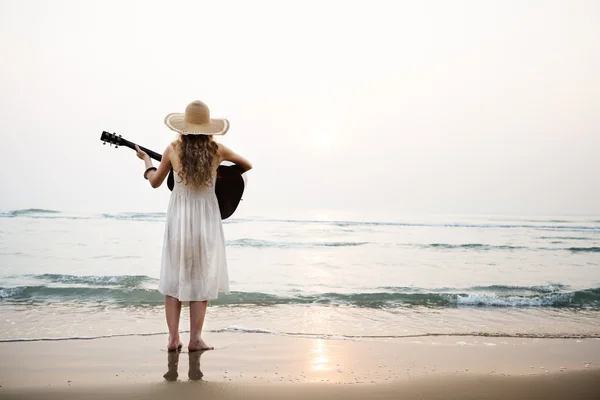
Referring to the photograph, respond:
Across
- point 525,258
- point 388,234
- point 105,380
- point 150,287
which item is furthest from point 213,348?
point 388,234

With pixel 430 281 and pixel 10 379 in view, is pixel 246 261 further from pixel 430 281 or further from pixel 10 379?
pixel 10 379

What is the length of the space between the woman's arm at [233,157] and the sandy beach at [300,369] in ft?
4.92

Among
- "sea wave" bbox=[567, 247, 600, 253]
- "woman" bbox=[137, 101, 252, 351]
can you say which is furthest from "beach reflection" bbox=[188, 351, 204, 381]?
"sea wave" bbox=[567, 247, 600, 253]

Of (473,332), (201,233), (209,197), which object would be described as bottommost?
(473,332)

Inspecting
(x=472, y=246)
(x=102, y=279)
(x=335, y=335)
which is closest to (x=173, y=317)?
(x=335, y=335)

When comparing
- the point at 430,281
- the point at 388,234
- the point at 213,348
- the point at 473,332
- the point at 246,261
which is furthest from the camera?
the point at 388,234

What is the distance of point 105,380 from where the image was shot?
10.7ft

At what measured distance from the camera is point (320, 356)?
4055 mm

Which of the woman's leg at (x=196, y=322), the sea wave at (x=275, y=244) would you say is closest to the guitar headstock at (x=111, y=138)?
the woman's leg at (x=196, y=322)

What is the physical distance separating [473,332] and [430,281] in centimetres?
415

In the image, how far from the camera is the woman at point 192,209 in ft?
12.1

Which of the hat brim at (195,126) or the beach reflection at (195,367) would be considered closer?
the beach reflection at (195,367)

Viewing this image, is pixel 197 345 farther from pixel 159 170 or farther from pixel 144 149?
pixel 144 149

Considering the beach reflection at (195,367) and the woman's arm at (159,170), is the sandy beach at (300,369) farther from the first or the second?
the woman's arm at (159,170)
